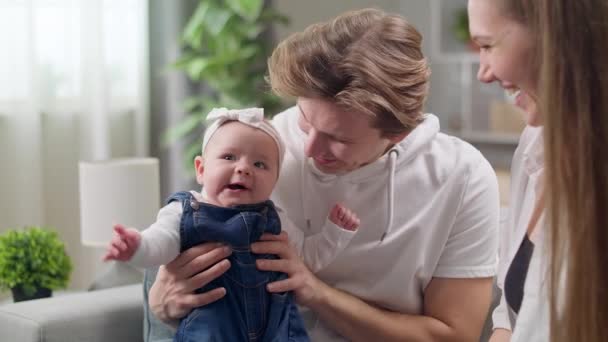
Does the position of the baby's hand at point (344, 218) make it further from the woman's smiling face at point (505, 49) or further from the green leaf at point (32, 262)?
the green leaf at point (32, 262)

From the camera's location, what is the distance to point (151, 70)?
424 centimetres

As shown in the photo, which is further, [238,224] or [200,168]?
[200,168]

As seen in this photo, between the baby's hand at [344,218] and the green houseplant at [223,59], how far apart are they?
2.31 meters

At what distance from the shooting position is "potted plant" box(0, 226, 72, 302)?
235 centimetres

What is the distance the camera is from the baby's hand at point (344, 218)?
67.2 inches

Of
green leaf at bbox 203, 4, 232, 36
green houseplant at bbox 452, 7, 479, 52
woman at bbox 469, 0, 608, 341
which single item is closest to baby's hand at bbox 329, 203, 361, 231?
woman at bbox 469, 0, 608, 341

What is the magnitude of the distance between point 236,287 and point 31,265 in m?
0.90

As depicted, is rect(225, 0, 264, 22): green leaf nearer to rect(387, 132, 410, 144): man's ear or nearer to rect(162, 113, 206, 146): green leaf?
rect(162, 113, 206, 146): green leaf

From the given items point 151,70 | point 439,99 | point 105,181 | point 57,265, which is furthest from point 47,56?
point 439,99

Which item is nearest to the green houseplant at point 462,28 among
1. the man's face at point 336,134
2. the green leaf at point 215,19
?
the green leaf at point 215,19

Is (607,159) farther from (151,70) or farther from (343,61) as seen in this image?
(151,70)

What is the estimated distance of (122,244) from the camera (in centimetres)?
150

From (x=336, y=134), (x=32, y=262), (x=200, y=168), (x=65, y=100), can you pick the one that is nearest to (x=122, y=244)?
(x=200, y=168)

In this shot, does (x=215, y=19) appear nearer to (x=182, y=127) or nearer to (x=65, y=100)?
(x=182, y=127)
